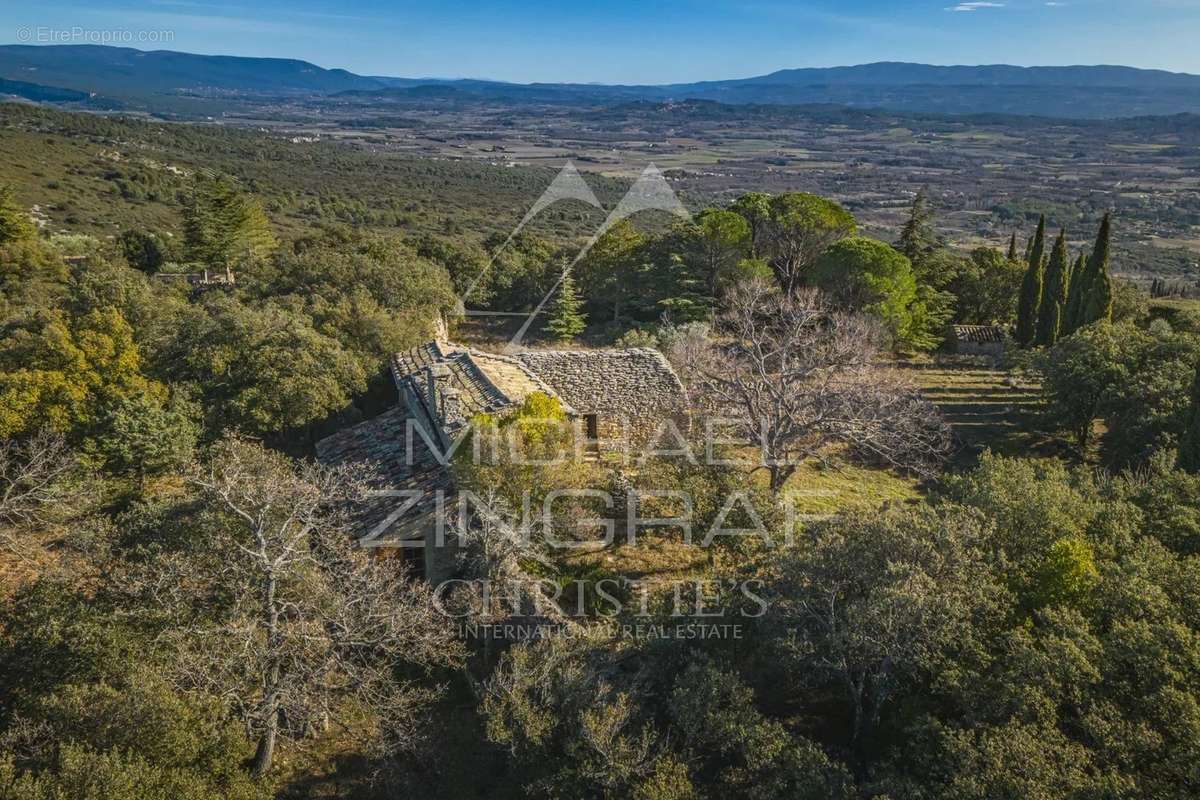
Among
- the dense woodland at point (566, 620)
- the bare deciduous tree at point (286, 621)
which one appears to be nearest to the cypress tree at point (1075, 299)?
the dense woodland at point (566, 620)

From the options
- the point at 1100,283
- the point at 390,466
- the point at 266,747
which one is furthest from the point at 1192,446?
the point at 266,747

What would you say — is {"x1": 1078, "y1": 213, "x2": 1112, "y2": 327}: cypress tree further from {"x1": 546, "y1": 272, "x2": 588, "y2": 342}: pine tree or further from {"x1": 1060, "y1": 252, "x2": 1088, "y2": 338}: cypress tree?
{"x1": 546, "y1": 272, "x2": 588, "y2": 342}: pine tree

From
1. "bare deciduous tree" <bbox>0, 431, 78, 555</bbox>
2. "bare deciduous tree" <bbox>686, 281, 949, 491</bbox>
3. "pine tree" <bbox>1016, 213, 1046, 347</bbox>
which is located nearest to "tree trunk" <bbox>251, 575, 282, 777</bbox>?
"bare deciduous tree" <bbox>0, 431, 78, 555</bbox>

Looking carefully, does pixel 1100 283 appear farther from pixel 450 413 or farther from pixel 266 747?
pixel 266 747

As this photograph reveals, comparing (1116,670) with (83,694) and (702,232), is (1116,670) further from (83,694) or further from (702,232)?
(702,232)

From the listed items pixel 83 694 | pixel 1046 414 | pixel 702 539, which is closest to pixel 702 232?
pixel 1046 414

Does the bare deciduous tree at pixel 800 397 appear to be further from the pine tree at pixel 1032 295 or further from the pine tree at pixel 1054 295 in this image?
the pine tree at pixel 1032 295
